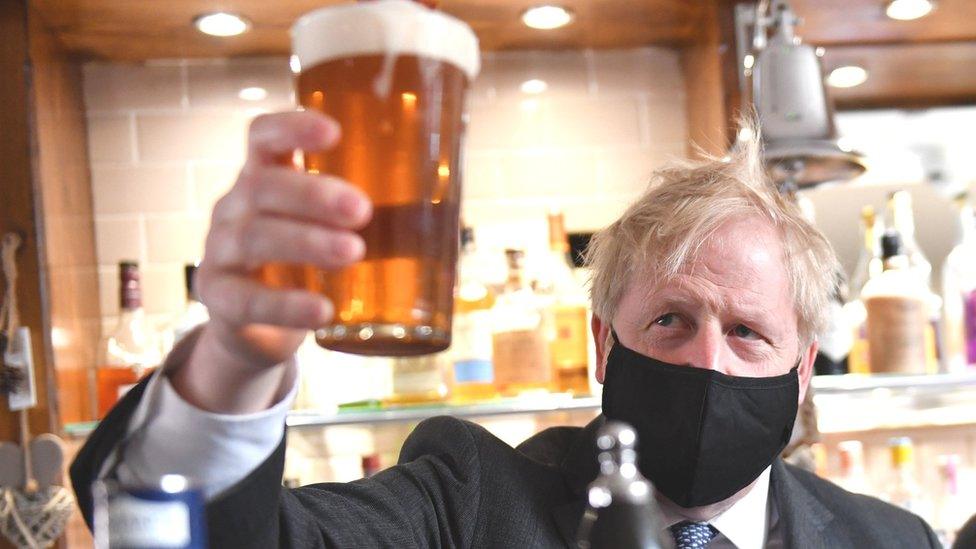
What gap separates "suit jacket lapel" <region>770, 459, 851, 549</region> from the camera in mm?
1426

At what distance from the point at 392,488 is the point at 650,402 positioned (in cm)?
29

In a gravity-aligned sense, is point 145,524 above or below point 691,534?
above

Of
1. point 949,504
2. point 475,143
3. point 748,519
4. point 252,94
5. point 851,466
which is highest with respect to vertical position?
point 252,94

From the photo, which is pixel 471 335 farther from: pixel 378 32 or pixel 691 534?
pixel 378 32

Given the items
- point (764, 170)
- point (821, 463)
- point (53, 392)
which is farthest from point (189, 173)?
point (821, 463)

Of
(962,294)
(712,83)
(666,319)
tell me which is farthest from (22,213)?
(962,294)

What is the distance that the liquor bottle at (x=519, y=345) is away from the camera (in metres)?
1.93

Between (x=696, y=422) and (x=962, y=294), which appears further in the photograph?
(x=962, y=294)

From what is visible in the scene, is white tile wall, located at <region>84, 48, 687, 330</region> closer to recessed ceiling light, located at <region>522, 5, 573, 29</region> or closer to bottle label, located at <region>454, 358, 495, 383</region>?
recessed ceiling light, located at <region>522, 5, 573, 29</region>

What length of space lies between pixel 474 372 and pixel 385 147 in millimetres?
1357

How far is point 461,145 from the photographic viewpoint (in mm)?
668

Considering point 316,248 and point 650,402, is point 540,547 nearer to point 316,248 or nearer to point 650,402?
point 650,402

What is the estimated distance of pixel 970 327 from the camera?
2.19 m

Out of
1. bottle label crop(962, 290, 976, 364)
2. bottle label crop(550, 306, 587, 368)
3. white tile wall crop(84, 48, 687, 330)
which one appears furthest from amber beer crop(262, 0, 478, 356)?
bottle label crop(962, 290, 976, 364)
